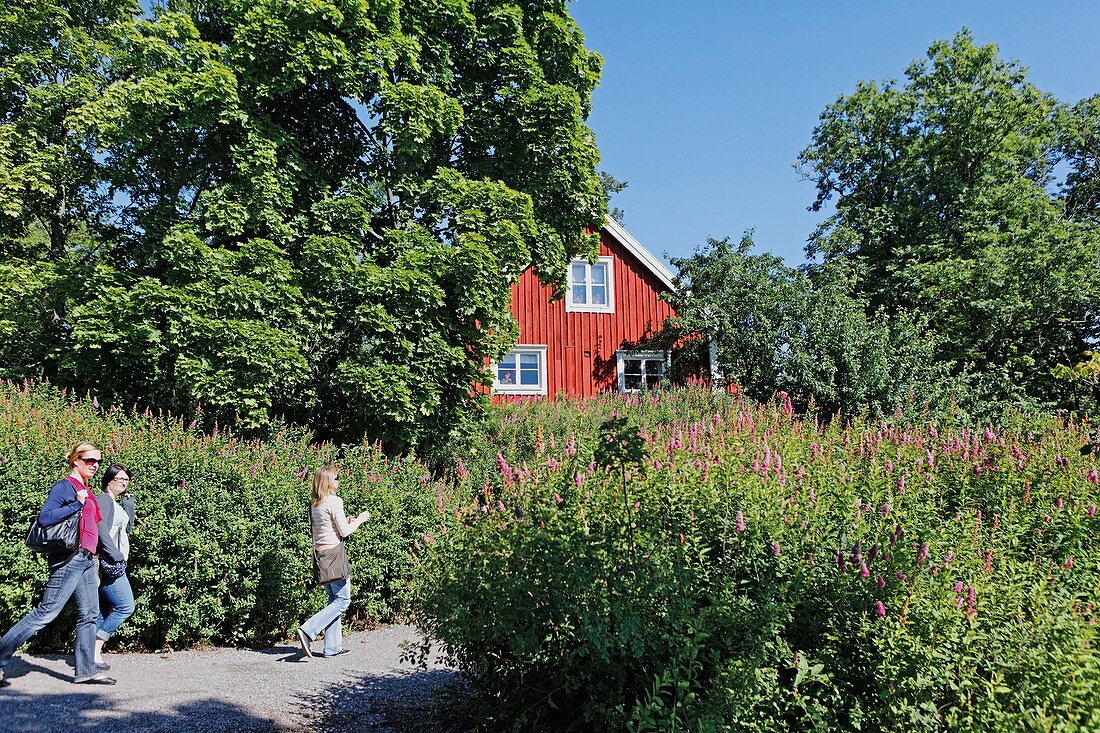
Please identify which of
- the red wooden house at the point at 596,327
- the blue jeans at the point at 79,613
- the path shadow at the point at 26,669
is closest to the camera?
the blue jeans at the point at 79,613

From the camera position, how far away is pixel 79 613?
588cm

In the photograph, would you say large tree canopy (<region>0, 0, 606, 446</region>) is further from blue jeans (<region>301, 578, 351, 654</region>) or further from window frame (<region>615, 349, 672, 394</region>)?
window frame (<region>615, 349, 672, 394</region>)

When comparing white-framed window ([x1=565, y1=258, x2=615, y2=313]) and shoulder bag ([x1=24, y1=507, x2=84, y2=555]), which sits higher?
white-framed window ([x1=565, y1=258, x2=615, y2=313])

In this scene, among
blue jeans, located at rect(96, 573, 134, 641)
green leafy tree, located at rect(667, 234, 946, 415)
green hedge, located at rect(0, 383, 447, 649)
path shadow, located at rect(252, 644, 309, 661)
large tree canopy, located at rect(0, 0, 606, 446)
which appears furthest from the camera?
green leafy tree, located at rect(667, 234, 946, 415)

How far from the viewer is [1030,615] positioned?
3.80 meters

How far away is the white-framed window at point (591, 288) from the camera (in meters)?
22.8

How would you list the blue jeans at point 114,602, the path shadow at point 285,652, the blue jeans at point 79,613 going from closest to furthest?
1. the blue jeans at point 79,613
2. the blue jeans at point 114,602
3. the path shadow at point 285,652

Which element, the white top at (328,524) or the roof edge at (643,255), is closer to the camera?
the white top at (328,524)

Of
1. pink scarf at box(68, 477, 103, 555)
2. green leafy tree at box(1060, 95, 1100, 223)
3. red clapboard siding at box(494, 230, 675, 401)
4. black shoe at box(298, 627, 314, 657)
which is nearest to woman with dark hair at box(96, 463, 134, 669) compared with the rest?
pink scarf at box(68, 477, 103, 555)

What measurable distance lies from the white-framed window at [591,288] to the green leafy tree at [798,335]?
2.04 m

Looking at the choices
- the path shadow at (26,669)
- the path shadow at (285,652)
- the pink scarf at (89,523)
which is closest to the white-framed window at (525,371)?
the path shadow at (285,652)

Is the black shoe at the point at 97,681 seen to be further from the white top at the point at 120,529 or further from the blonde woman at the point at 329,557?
the blonde woman at the point at 329,557

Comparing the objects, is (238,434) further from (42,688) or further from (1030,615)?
(1030,615)

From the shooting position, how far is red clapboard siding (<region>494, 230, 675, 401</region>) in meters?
22.3
